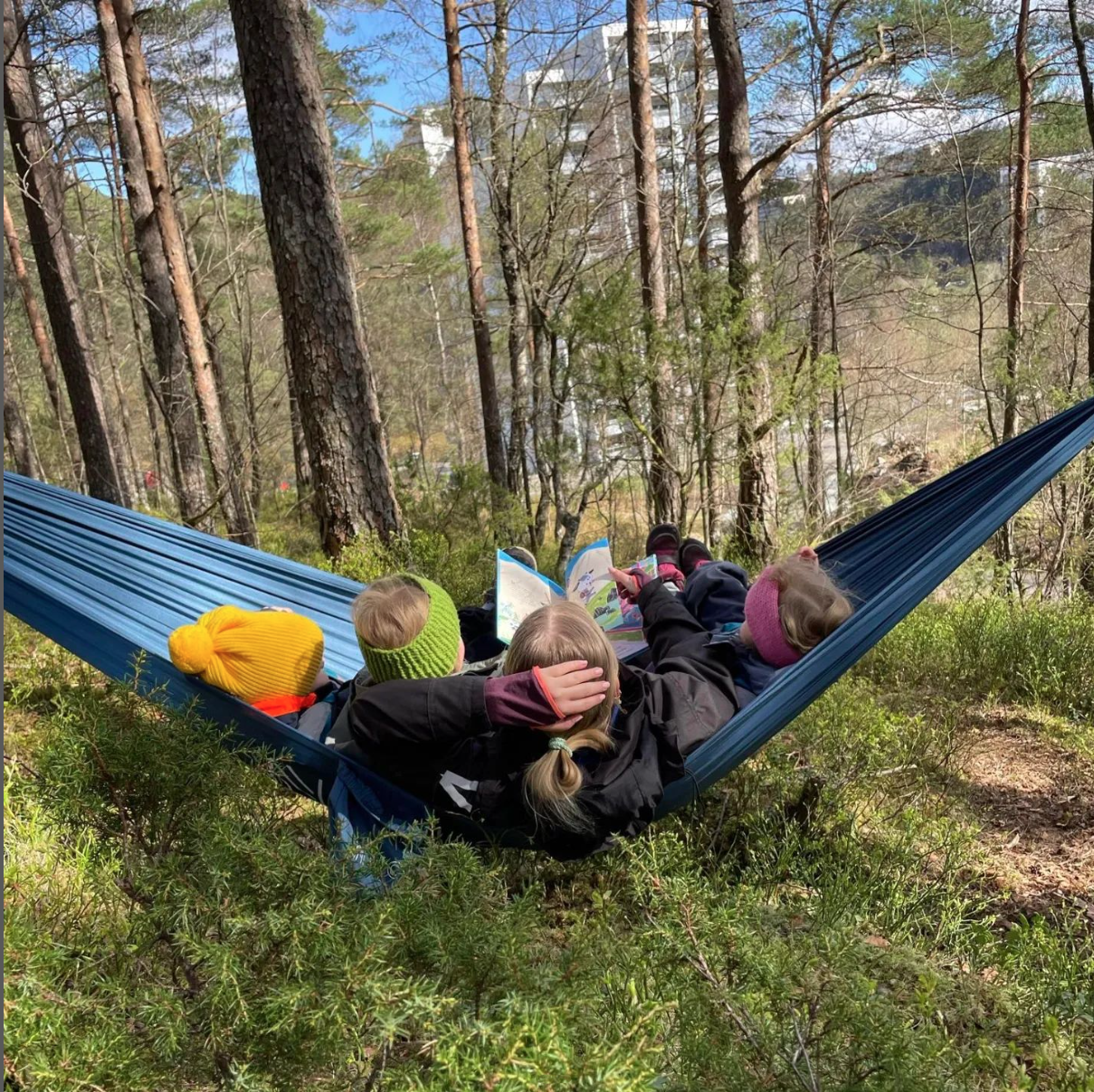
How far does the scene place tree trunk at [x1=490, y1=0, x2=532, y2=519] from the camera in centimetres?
661

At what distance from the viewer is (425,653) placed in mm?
1695

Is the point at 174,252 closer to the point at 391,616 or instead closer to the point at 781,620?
the point at 391,616

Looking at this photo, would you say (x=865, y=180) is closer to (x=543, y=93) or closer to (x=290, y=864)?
(x=543, y=93)

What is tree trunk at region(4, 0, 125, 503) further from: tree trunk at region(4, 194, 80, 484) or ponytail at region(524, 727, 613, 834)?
ponytail at region(524, 727, 613, 834)

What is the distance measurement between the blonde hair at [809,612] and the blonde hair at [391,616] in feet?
2.57

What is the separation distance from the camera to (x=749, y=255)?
4.85 m

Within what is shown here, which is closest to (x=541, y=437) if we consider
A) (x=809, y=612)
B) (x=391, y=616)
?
(x=809, y=612)

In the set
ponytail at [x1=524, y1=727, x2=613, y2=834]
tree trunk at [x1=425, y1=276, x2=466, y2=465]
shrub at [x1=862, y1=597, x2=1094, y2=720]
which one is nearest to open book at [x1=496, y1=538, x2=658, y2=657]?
ponytail at [x1=524, y1=727, x2=613, y2=834]

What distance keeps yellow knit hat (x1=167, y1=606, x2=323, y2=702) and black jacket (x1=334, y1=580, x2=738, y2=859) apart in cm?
27

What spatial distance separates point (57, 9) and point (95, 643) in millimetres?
6618

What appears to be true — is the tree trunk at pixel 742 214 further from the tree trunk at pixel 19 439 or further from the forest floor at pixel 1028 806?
the tree trunk at pixel 19 439

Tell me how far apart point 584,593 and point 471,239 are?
5.51 meters

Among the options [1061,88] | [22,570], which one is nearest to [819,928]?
[22,570]

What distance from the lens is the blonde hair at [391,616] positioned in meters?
1.68
